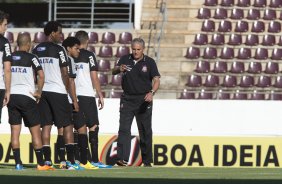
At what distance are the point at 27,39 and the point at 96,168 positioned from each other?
6.83 ft

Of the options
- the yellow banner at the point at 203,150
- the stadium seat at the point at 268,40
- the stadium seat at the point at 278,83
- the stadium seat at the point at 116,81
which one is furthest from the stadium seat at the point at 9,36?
the yellow banner at the point at 203,150

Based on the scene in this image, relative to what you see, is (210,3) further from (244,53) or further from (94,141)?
(94,141)

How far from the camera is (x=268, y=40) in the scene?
83.5 feet

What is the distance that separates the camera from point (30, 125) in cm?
1316

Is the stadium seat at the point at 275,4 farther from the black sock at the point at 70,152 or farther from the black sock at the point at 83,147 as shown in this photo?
the black sock at the point at 70,152

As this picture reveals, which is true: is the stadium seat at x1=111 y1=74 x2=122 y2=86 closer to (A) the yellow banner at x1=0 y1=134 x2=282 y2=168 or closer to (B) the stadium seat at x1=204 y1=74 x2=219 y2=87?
(B) the stadium seat at x1=204 y1=74 x2=219 y2=87

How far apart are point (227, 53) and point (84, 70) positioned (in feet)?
36.3

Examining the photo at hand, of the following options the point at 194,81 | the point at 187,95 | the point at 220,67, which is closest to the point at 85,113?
the point at 187,95

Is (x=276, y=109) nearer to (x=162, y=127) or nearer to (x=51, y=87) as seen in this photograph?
(x=162, y=127)

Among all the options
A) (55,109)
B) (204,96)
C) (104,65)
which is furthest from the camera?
(104,65)

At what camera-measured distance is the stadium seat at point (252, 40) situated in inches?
999

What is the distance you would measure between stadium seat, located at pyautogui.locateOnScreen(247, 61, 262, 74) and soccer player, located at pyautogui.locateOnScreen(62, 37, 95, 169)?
1068 cm

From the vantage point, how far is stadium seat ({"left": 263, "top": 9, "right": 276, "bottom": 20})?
26.2 m

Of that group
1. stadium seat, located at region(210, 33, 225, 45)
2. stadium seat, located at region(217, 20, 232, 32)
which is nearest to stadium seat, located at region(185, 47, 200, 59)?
stadium seat, located at region(210, 33, 225, 45)
